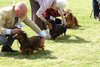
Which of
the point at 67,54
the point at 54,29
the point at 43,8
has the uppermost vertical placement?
the point at 43,8

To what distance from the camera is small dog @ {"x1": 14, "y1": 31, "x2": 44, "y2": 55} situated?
25.1ft

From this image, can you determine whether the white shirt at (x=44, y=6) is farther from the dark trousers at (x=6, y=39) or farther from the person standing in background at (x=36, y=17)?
the dark trousers at (x=6, y=39)

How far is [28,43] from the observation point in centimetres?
780

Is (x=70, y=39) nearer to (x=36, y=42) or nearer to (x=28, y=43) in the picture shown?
(x=36, y=42)

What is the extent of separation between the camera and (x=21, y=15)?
24.6 ft

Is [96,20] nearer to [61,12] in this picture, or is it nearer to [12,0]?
[61,12]

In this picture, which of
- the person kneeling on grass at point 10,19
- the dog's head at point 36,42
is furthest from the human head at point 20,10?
the dog's head at point 36,42

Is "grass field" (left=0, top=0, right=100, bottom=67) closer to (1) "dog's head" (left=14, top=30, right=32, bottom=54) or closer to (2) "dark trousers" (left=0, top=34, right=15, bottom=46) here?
(1) "dog's head" (left=14, top=30, right=32, bottom=54)

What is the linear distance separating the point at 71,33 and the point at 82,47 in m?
1.88

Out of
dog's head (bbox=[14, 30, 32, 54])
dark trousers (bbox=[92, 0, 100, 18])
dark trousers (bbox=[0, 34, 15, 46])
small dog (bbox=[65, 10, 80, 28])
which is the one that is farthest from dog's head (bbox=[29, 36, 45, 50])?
dark trousers (bbox=[92, 0, 100, 18])

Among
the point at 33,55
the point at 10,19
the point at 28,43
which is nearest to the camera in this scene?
the point at 10,19

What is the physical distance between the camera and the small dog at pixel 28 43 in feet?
25.1

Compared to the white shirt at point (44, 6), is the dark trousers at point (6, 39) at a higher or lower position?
lower

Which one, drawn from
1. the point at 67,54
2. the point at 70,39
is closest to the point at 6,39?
the point at 67,54
